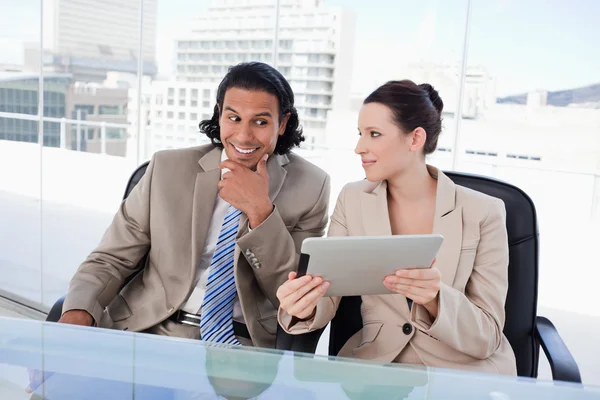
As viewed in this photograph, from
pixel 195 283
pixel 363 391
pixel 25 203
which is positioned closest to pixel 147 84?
pixel 25 203

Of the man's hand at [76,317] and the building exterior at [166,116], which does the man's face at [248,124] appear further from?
the building exterior at [166,116]

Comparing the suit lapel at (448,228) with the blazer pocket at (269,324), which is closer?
the suit lapel at (448,228)

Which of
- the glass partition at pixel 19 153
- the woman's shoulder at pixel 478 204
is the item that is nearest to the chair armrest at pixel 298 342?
the woman's shoulder at pixel 478 204

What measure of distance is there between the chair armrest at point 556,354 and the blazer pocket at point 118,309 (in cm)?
118

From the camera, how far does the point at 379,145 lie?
1.65 metres

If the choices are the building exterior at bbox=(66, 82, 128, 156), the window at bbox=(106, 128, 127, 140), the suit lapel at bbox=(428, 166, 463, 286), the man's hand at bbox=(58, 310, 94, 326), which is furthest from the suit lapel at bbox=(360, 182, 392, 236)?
the window at bbox=(106, 128, 127, 140)

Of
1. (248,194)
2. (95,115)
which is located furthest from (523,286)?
(95,115)

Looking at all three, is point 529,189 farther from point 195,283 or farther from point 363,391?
point 363,391

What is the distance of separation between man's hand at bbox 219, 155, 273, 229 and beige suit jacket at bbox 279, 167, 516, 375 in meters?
0.21

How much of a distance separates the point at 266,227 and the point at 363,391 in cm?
82

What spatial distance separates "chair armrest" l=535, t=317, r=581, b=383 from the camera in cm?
142

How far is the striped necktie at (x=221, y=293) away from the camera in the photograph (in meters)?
1.75

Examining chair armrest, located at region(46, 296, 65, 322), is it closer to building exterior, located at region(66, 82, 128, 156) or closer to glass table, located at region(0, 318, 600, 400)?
glass table, located at region(0, 318, 600, 400)

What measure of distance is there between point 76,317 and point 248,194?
578mm
